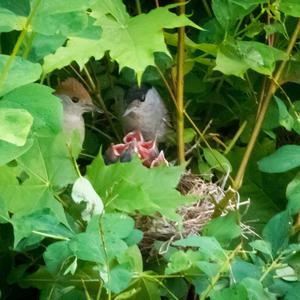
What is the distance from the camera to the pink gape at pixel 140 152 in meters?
1.58

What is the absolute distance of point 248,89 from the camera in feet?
5.71

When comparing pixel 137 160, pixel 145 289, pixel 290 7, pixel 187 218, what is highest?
pixel 290 7

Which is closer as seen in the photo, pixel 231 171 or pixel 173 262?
pixel 173 262

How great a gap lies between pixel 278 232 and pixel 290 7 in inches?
16.7

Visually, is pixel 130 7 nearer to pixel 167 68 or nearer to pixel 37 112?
pixel 167 68

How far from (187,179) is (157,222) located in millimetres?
155

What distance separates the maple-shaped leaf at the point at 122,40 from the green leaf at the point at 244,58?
0.45 feet

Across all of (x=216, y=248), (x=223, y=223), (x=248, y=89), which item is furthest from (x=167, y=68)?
(x=216, y=248)

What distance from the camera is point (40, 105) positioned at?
3.47ft

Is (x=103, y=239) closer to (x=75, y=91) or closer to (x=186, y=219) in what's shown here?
(x=186, y=219)

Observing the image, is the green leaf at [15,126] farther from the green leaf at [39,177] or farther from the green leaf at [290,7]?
the green leaf at [290,7]

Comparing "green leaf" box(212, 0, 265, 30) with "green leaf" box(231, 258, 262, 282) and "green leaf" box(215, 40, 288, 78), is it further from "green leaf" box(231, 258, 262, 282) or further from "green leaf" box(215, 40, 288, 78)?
"green leaf" box(231, 258, 262, 282)

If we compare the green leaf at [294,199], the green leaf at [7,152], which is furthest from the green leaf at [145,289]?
the green leaf at [7,152]

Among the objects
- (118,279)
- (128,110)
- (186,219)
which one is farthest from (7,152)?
(128,110)
